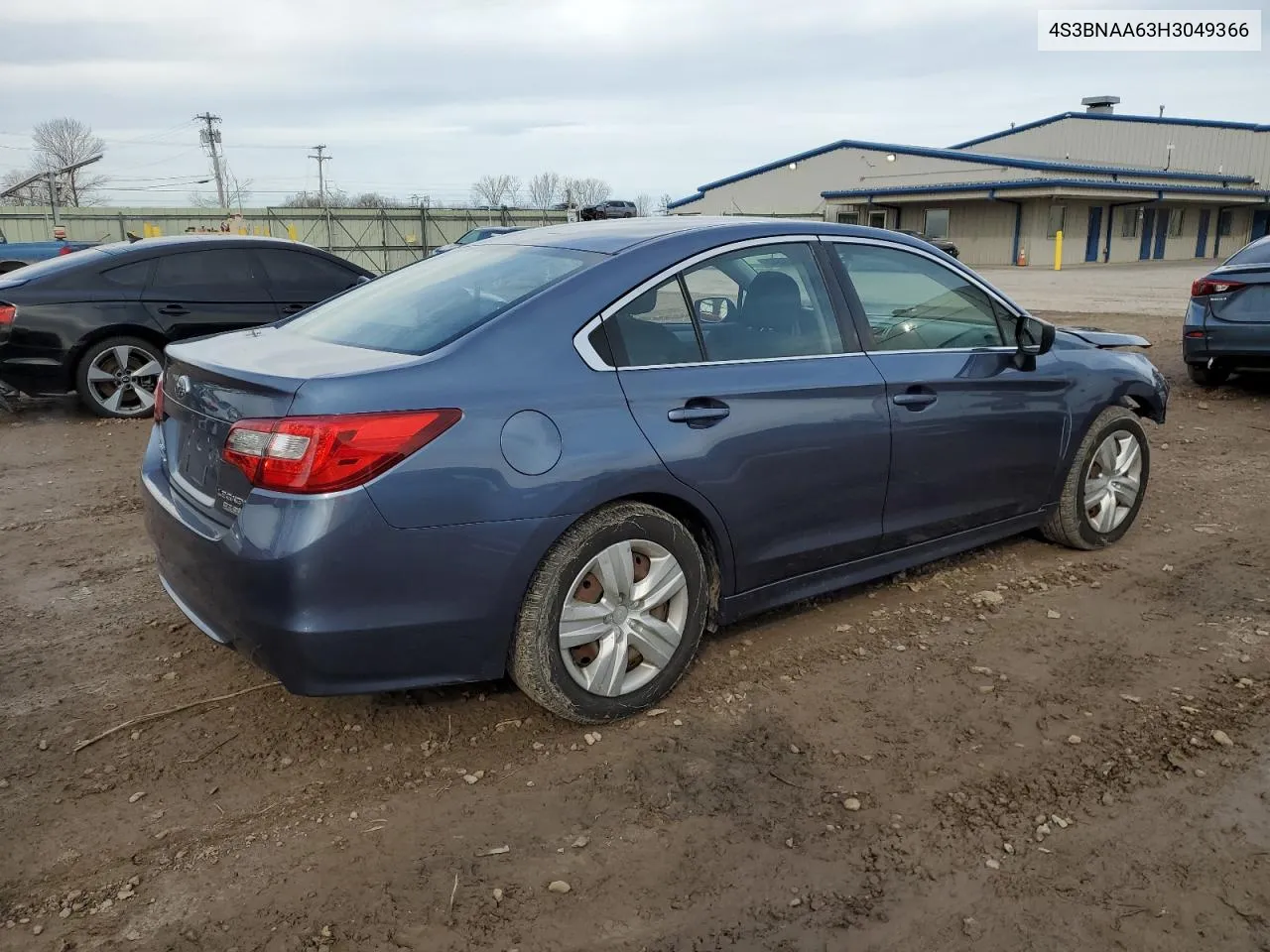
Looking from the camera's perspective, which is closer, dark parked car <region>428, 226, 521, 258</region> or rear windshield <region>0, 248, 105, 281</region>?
dark parked car <region>428, 226, 521, 258</region>

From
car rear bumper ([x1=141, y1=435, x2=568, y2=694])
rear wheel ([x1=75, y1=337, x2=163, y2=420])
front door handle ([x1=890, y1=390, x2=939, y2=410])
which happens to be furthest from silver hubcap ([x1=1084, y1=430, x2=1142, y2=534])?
rear wheel ([x1=75, y1=337, x2=163, y2=420])

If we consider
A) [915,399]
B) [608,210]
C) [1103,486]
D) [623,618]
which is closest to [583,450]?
[623,618]

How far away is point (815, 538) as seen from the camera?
377 cm

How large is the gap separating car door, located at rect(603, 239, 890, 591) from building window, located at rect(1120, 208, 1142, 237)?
45.8 metres

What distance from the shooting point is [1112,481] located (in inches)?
199

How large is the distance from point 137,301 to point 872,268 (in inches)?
258

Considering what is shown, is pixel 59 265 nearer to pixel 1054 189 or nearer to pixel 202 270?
pixel 202 270

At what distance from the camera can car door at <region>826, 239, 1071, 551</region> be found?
3.99 meters

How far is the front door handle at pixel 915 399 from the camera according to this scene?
3920 millimetres

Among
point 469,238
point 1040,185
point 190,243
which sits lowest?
point 190,243

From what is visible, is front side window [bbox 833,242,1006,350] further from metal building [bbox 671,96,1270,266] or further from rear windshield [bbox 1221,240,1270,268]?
metal building [bbox 671,96,1270,266]

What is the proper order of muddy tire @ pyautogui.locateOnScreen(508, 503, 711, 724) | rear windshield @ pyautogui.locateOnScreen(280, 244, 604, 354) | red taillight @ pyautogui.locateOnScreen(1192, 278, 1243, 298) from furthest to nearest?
red taillight @ pyautogui.locateOnScreen(1192, 278, 1243, 298), rear windshield @ pyautogui.locateOnScreen(280, 244, 604, 354), muddy tire @ pyautogui.locateOnScreen(508, 503, 711, 724)

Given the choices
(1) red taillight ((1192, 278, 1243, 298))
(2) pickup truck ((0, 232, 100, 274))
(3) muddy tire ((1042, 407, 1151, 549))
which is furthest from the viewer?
(2) pickup truck ((0, 232, 100, 274))

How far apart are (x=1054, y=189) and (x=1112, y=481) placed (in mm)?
Answer: 36670
